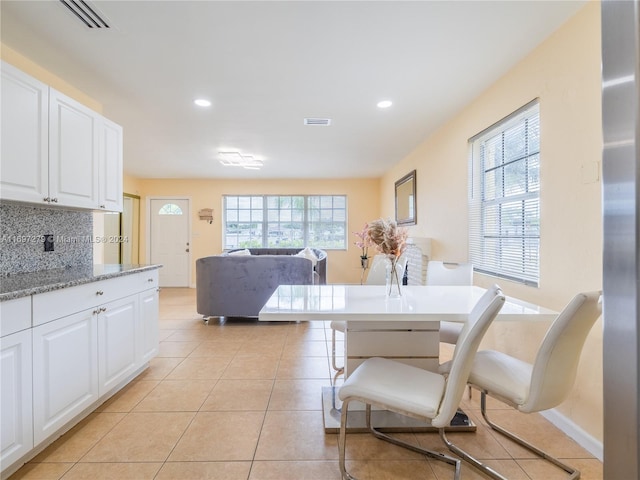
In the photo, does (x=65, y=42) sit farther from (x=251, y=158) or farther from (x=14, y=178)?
(x=251, y=158)

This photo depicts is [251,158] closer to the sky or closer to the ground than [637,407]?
closer to the sky

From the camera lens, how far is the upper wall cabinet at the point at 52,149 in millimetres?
1705

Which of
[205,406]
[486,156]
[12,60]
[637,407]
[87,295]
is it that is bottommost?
[205,406]

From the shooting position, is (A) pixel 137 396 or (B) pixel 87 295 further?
(A) pixel 137 396

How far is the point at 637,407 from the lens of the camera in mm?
354

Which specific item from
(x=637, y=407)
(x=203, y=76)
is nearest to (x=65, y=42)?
(x=203, y=76)

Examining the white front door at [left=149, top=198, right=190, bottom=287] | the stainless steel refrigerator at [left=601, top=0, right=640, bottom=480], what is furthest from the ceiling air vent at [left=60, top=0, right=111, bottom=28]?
the white front door at [left=149, top=198, right=190, bottom=287]

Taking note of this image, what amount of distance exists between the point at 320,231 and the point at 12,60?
537 cm

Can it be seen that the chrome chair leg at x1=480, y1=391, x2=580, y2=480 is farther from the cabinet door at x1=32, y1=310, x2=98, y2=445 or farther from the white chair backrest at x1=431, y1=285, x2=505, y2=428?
the cabinet door at x1=32, y1=310, x2=98, y2=445

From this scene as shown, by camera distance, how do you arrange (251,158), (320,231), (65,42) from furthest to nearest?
(320,231) → (251,158) → (65,42)

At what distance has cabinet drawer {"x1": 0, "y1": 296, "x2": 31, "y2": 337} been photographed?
1344 millimetres

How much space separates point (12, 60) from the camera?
7.06ft

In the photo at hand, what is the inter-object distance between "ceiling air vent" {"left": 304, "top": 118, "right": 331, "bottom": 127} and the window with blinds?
1.48 m

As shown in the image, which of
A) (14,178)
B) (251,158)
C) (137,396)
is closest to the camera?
(14,178)
